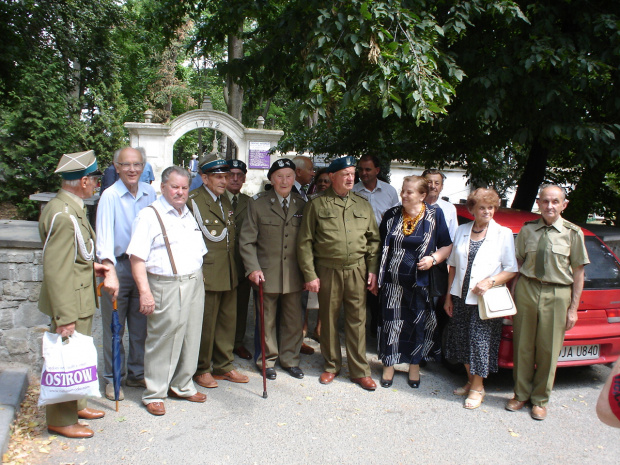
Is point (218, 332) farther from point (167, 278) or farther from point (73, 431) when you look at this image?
point (73, 431)

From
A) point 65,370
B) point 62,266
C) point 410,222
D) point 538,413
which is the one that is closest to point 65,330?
point 65,370

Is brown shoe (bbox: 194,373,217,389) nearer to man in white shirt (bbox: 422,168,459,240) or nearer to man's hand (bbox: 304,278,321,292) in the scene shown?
man's hand (bbox: 304,278,321,292)

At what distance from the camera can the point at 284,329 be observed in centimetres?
492

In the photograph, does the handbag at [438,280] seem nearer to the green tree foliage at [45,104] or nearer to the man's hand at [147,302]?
the man's hand at [147,302]

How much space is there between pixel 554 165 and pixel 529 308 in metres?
6.48

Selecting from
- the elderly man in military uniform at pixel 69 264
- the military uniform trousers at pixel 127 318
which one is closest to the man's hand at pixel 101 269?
the elderly man in military uniform at pixel 69 264

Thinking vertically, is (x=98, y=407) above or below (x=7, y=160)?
below

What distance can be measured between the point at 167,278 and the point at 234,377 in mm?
1288

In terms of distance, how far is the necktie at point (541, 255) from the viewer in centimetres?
409

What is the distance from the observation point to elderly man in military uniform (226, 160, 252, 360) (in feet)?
16.1

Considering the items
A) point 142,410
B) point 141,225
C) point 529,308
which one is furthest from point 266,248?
point 529,308

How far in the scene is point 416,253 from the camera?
179 inches

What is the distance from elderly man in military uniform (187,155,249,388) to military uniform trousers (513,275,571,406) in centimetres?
234

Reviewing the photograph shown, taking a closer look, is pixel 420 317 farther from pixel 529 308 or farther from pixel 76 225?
pixel 76 225
